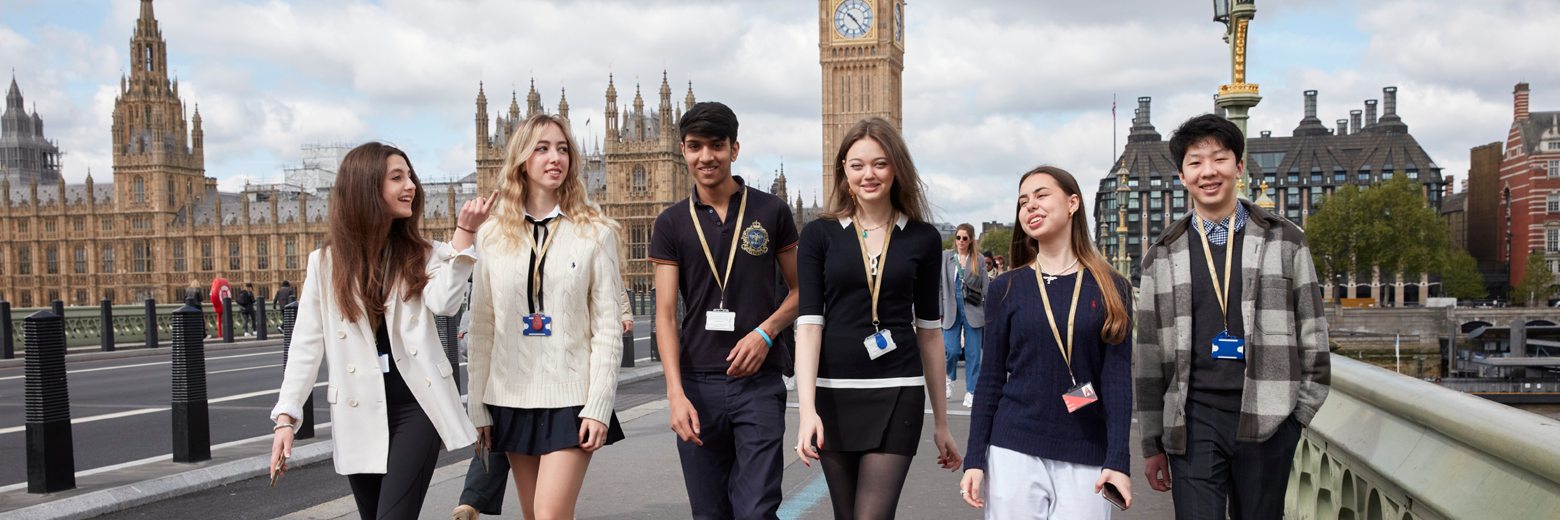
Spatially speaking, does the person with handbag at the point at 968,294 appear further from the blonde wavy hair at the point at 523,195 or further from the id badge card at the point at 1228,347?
the id badge card at the point at 1228,347

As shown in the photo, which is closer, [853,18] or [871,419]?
[871,419]

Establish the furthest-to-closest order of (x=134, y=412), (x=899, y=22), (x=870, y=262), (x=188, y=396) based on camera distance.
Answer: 1. (x=899, y=22)
2. (x=134, y=412)
3. (x=188, y=396)
4. (x=870, y=262)

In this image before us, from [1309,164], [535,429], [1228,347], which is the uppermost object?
[1309,164]

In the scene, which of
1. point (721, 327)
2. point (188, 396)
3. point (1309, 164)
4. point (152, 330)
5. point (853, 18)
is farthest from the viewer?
point (1309, 164)

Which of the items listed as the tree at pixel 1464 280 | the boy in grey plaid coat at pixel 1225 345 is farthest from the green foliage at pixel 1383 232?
the boy in grey plaid coat at pixel 1225 345

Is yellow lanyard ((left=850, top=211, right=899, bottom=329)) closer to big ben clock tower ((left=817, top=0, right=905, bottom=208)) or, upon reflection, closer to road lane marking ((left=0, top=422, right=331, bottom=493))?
road lane marking ((left=0, top=422, right=331, bottom=493))

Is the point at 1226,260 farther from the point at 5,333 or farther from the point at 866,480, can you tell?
the point at 5,333

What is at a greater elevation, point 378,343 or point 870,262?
point 870,262

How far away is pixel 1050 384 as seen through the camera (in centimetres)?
272

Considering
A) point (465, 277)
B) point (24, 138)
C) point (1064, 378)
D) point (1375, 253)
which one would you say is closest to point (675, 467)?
point (465, 277)

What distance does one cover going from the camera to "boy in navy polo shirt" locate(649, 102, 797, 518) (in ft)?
10.3

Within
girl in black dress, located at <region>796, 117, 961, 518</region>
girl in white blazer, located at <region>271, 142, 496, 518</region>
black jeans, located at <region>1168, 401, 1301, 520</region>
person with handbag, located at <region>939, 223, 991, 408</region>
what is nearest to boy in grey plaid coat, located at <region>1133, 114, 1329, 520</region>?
black jeans, located at <region>1168, 401, 1301, 520</region>

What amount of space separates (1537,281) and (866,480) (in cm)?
6909

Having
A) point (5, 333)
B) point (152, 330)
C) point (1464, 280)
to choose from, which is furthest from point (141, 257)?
point (1464, 280)
